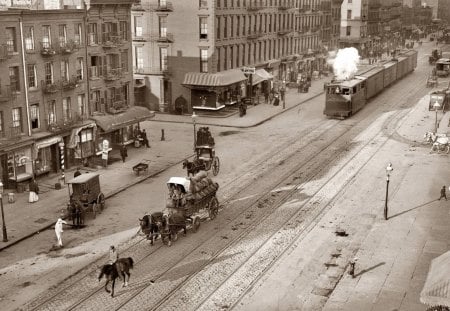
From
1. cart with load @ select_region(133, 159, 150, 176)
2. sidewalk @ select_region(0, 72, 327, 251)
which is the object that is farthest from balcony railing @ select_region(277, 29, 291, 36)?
cart with load @ select_region(133, 159, 150, 176)

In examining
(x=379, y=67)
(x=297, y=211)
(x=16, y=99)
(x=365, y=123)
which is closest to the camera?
(x=297, y=211)

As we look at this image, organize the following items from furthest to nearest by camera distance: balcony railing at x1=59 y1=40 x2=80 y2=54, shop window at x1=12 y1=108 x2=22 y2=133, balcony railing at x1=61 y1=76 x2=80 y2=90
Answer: balcony railing at x1=61 y1=76 x2=80 y2=90 → balcony railing at x1=59 y1=40 x2=80 y2=54 → shop window at x1=12 y1=108 x2=22 y2=133

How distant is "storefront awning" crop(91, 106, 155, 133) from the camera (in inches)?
1731

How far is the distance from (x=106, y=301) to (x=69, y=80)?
76.0 feet

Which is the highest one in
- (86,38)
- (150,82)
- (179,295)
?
(86,38)

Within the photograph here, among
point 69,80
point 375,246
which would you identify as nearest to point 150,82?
point 69,80

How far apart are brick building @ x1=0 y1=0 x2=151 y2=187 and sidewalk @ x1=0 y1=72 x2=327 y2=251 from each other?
1.90 metres

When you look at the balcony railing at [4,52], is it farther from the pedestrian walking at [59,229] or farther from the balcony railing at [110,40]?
the pedestrian walking at [59,229]

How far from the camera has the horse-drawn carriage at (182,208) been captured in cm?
2677

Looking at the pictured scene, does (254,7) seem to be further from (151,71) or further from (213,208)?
(213,208)

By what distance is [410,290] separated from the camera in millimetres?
22688

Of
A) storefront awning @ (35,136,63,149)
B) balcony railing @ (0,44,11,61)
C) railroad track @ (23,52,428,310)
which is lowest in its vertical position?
railroad track @ (23,52,428,310)

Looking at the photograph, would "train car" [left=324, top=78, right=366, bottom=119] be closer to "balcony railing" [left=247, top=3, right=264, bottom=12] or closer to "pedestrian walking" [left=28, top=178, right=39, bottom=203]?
"balcony railing" [left=247, top=3, right=264, bottom=12]

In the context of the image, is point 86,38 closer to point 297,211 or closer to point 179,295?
point 297,211
